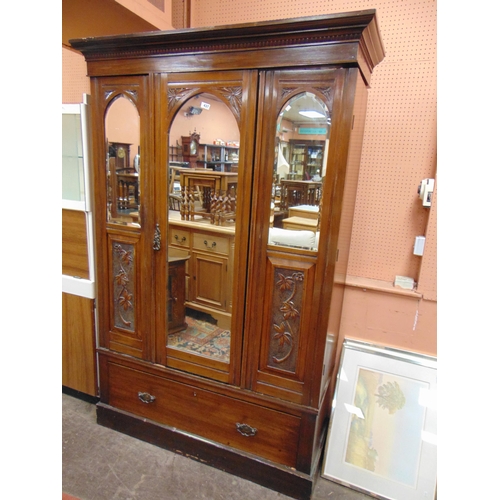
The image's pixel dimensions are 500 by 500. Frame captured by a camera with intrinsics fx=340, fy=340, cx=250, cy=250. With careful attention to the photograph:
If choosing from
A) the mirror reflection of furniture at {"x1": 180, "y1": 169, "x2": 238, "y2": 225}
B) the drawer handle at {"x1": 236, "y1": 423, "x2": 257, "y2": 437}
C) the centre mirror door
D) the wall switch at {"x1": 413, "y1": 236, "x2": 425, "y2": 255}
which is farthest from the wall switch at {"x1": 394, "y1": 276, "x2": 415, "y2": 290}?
the drawer handle at {"x1": 236, "y1": 423, "x2": 257, "y2": 437}

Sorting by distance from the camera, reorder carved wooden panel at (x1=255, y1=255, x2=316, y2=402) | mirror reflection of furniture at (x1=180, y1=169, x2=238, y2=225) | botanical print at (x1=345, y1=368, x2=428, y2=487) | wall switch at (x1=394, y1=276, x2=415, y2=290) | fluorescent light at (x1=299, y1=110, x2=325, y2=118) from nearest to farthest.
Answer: fluorescent light at (x1=299, y1=110, x2=325, y2=118), carved wooden panel at (x1=255, y1=255, x2=316, y2=402), mirror reflection of furniture at (x1=180, y1=169, x2=238, y2=225), botanical print at (x1=345, y1=368, x2=428, y2=487), wall switch at (x1=394, y1=276, x2=415, y2=290)

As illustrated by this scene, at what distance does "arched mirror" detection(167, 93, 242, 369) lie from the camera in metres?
1.74

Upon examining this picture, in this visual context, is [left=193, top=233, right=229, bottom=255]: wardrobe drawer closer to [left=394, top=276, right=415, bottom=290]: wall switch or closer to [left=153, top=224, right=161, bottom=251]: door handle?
[left=153, top=224, right=161, bottom=251]: door handle

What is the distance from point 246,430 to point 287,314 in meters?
0.72

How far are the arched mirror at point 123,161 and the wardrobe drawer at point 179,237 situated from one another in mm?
228

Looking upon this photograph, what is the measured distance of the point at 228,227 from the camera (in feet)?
5.86

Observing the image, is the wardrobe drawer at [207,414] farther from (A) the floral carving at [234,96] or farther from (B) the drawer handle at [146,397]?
(A) the floral carving at [234,96]

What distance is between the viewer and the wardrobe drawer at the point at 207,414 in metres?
1.81

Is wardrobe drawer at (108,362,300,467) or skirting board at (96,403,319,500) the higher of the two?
wardrobe drawer at (108,362,300,467)

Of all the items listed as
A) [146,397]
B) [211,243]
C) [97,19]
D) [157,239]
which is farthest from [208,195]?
[146,397]

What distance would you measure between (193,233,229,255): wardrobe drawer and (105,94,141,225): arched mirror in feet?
1.19

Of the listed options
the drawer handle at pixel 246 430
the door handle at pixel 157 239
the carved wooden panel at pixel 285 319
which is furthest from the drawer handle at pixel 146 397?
the door handle at pixel 157 239

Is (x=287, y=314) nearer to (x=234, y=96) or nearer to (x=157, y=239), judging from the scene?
(x=157, y=239)
